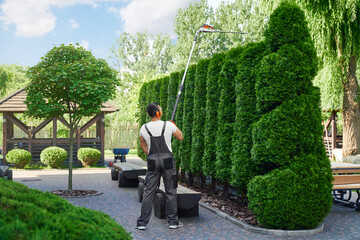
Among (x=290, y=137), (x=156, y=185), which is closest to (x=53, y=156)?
(x=156, y=185)

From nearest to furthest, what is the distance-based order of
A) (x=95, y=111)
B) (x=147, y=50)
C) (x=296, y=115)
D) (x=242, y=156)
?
(x=296, y=115)
(x=242, y=156)
(x=95, y=111)
(x=147, y=50)

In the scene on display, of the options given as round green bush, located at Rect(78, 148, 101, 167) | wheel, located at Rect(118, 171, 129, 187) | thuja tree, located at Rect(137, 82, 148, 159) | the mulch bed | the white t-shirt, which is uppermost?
thuja tree, located at Rect(137, 82, 148, 159)

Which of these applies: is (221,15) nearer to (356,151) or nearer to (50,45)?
(356,151)

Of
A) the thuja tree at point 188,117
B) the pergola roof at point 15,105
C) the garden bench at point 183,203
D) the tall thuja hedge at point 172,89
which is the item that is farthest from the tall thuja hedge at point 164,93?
the garden bench at point 183,203

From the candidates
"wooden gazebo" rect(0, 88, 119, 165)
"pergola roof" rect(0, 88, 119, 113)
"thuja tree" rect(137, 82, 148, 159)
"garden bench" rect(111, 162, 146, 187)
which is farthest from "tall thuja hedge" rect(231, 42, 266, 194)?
"wooden gazebo" rect(0, 88, 119, 165)

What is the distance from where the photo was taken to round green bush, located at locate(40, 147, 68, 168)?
17.1 meters

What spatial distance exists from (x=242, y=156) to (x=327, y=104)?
10732 mm

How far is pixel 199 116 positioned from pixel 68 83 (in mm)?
3535

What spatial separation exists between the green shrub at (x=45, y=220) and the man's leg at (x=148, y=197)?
9.46 ft

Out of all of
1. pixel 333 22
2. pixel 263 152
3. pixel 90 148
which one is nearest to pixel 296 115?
pixel 263 152

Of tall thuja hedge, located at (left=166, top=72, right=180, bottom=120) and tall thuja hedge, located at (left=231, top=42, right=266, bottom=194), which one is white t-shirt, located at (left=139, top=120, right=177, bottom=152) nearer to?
tall thuja hedge, located at (left=231, top=42, right=266, bottom=194)

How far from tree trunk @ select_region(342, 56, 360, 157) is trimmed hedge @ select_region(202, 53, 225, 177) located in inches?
365

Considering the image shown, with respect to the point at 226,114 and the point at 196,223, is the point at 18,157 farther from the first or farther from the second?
the point at 196,223

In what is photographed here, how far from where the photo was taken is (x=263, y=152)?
20.1ft
